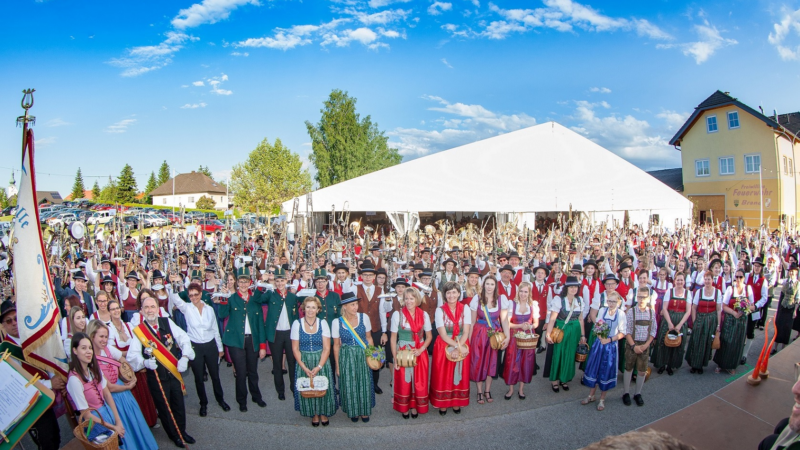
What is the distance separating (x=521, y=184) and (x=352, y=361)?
15512 millimetres

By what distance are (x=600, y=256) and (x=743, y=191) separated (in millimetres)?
20264

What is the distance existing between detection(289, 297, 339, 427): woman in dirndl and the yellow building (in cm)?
2349

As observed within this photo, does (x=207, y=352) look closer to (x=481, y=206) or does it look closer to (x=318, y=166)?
(x=481, y=206)

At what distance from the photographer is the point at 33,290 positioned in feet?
12.6

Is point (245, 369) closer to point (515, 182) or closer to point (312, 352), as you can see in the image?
point (312, 352)

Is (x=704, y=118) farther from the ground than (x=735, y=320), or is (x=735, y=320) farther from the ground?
(x=704, y=118)

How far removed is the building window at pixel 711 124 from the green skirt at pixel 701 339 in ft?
78.4

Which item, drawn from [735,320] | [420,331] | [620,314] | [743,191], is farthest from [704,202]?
[420,331]

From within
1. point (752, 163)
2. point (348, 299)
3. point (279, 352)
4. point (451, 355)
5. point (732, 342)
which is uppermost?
point (752, 163)

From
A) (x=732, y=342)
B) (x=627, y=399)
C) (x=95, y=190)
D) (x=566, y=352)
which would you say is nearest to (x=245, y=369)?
(x=566, y=352)

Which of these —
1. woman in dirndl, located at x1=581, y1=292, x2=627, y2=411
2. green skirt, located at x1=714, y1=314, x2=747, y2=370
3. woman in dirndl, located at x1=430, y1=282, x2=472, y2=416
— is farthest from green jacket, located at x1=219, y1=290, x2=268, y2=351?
green skirt, located at x1=714, y1=314, x2=747, y2=370

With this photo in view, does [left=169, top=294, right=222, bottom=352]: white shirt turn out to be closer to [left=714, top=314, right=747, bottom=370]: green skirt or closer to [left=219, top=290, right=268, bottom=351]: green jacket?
[left=219, top=290, right=268, bottom=351]: green jacket

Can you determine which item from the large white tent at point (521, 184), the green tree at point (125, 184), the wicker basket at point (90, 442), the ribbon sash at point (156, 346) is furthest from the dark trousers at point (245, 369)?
the green tree at point (125, 184)

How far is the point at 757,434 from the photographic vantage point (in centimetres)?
274
